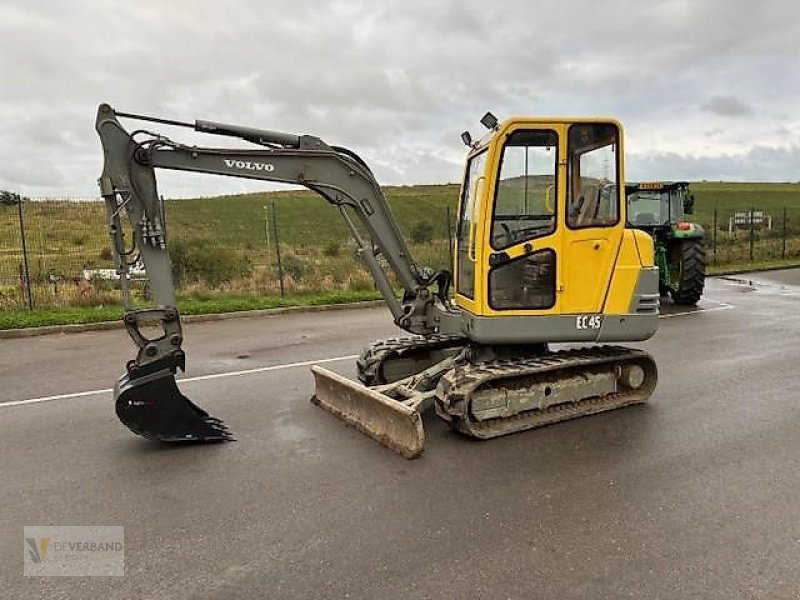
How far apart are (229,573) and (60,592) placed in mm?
893

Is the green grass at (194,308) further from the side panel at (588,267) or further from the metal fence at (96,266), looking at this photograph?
the side panel at (588,267)

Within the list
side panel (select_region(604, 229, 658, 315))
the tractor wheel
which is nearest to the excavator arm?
side panel (select_region(604, 229, 658, 315))

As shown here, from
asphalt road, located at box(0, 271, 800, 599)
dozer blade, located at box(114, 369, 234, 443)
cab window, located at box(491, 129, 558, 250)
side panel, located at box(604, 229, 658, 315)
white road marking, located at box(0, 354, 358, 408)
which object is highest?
cab window, located at box(491, 129, 558, 250)

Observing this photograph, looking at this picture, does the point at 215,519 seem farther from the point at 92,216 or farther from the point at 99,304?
the point at 92,216

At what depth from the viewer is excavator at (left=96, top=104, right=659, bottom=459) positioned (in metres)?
5.51

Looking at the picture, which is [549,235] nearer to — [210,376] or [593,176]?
[593,176]

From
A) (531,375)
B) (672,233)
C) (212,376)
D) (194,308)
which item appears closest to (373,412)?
(531,375)

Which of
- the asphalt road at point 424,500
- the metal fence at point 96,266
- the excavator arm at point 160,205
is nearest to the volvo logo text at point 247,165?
the excavator arm at point 160,205

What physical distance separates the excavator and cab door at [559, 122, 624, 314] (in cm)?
1

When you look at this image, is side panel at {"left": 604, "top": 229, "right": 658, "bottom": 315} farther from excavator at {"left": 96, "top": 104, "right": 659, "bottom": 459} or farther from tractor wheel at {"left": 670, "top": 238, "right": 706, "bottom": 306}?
tractor wheel at {"left": 670, "top": 238, "right": 706, "bottom": 306}

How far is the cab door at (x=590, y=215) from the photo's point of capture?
5980 millimetres

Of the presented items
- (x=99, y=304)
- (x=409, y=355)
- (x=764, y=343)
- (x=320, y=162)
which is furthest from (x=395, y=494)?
(x=99, y=304)

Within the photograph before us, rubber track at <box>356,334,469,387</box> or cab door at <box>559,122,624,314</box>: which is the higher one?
cab door at <box>559,122,624,314</box>

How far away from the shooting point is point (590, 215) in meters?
6.07
